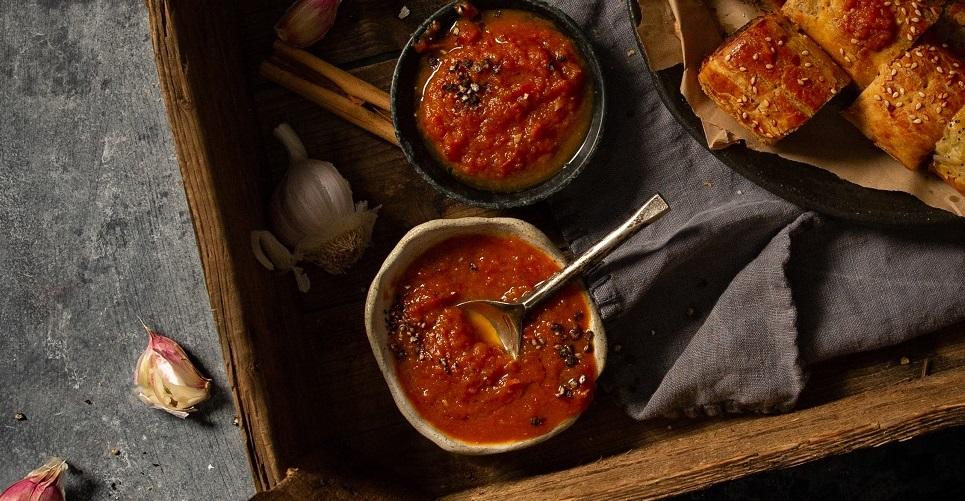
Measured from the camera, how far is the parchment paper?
227 centimetres

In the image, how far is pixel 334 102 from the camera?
2.52 meters

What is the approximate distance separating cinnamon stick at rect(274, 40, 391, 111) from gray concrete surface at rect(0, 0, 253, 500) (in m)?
0.51

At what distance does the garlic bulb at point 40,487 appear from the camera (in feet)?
8.47

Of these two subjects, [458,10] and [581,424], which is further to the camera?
[581,424]

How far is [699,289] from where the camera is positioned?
2531 mm

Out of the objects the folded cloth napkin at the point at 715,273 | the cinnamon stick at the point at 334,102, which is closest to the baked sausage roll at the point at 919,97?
the folded cloth napkin at the point at 715,273

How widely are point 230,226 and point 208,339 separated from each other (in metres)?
0.62

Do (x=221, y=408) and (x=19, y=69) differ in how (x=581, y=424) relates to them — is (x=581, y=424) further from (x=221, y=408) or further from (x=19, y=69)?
(x=19, y=69)

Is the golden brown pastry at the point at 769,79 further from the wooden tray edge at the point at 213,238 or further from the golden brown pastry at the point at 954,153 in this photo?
the wooden tray edge at the point at 213,238

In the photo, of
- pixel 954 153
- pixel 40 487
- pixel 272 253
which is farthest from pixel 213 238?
pixel 954 153

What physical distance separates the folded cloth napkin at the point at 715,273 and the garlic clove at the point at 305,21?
2.41 feet

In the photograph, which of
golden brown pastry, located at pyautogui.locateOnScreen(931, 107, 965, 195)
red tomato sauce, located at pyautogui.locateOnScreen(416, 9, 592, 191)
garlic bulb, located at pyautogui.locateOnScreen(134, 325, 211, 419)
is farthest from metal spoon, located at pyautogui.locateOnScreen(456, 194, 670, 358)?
garlic bulb, located at pyautogui.locateOnScreen(134, 325, 211, 419)

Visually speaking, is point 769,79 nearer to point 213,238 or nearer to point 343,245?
point 343,245

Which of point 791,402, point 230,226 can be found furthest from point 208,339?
point 791,402
